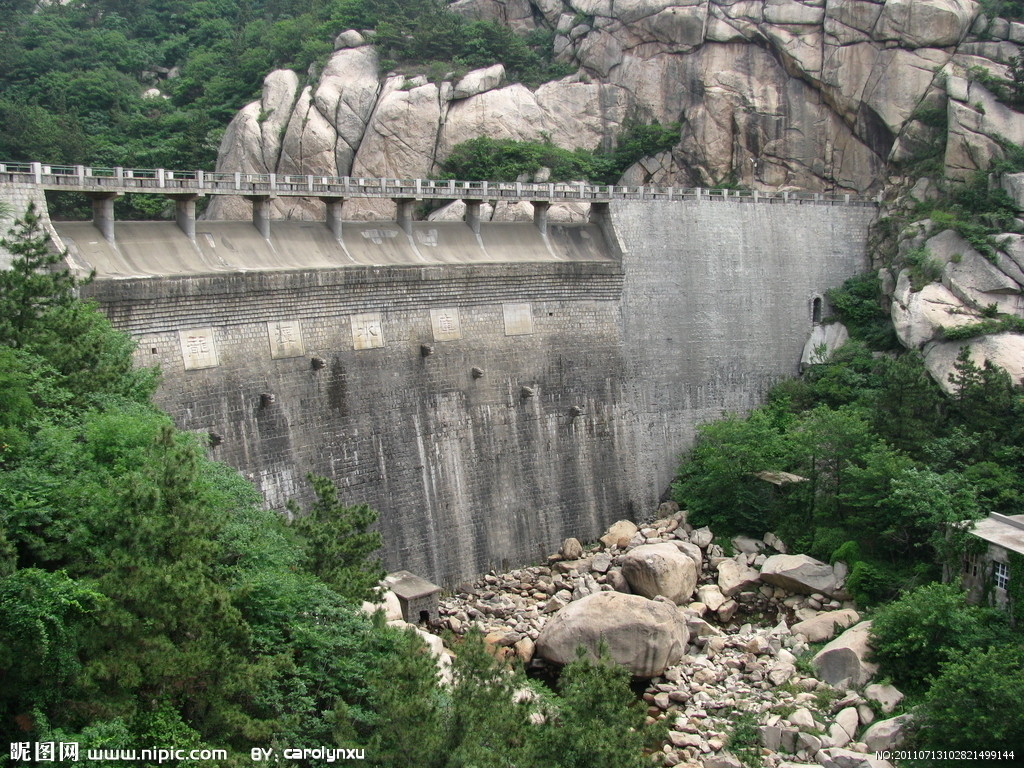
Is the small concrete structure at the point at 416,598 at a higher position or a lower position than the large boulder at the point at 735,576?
higher

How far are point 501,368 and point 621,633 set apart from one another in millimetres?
11359

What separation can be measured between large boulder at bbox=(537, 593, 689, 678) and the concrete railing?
14.9m

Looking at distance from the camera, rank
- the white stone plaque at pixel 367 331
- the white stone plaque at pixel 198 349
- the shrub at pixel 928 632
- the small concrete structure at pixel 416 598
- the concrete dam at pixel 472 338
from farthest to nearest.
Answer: the white stone plaque at pixel 367 331 < the small concrete structure at pixel 416 598 < the concrete dam at pixel 472 338 < the white stone plaque at pixel 198 349 < the shrub at pixel 928 632

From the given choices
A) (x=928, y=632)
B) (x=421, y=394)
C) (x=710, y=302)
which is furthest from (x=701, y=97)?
(x=928, y=632)

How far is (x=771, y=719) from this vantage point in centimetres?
2450

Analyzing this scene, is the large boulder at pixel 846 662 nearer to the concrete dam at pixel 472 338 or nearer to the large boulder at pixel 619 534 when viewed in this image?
the large boulder at pixel 619 534

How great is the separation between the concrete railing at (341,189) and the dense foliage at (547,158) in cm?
837

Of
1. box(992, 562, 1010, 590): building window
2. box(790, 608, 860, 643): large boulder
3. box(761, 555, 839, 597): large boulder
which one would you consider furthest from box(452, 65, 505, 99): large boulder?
box(992, 562, 1010, 590): building window

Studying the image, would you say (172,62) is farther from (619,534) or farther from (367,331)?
(619,534)

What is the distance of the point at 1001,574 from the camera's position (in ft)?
84.5

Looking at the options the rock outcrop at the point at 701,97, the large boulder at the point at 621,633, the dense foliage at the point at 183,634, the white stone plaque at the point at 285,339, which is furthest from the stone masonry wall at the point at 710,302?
the dense foliage at the point at 183,634

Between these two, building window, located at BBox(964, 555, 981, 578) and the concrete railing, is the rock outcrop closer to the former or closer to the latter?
the concrete railing

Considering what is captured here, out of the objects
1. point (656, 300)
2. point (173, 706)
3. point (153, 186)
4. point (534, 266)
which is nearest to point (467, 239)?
point (534, 266)

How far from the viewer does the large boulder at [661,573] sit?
30.3 m
